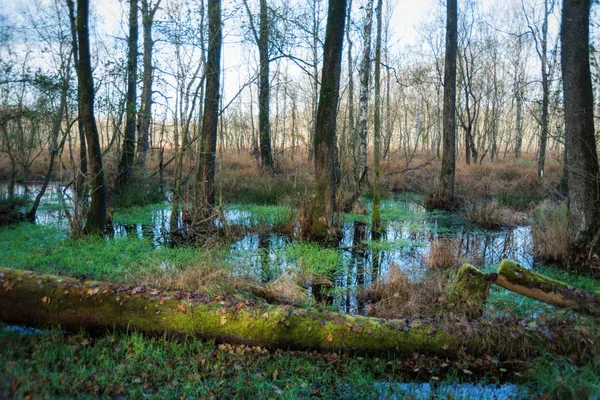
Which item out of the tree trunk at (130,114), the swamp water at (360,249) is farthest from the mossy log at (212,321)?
the tree trunk at (130,114)

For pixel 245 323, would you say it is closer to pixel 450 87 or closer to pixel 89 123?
pixel 89 123

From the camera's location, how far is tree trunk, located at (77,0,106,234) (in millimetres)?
7992

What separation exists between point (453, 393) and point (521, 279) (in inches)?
67.4

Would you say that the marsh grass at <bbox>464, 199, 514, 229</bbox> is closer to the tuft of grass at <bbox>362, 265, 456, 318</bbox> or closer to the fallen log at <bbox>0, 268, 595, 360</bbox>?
the tuft of grass at <bbox>362, 265, 456, 318</bbox>

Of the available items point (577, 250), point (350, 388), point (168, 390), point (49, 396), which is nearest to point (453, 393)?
point (350, 388)

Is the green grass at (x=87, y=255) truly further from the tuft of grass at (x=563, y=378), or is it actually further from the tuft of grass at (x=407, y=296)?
the tuft of grass at (x=563, y=378)

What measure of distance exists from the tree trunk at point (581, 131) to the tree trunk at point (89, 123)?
29.2ft

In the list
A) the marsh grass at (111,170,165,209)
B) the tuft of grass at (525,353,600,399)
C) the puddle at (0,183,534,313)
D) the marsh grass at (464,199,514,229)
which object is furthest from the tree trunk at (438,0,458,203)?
the tuft of grass at (525,353,600,399)

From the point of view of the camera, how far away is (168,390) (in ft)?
10.9

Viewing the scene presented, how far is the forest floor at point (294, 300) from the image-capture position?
3465mm

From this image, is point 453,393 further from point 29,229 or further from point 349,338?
point 29,229

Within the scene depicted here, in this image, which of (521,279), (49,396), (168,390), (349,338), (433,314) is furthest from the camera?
(433,314)

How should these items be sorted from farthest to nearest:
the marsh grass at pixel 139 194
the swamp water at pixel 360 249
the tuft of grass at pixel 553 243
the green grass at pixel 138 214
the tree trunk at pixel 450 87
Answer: the tree trunk at pixel 450 87 → the marsh grass at pixel 139 194 → the green grass at pixel 138 214 → the tuft of grass at pixel 553 243 → the swamp water at pixel 360 249

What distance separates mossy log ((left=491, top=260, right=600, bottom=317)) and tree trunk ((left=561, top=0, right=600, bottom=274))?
3015 millimetres
